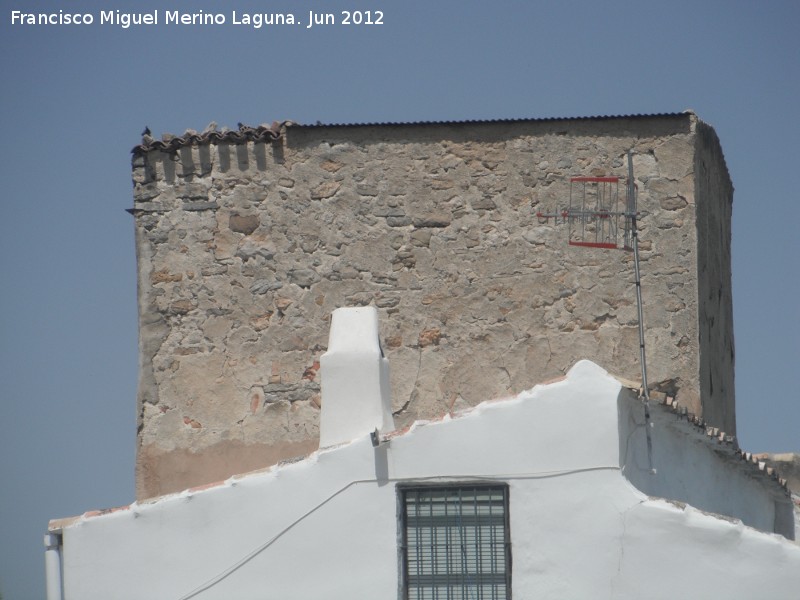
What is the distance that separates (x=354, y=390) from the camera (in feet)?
41.6

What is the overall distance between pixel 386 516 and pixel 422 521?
0.89ft

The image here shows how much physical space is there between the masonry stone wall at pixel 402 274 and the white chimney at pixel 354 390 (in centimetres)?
279

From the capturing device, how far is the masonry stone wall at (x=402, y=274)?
15.6m

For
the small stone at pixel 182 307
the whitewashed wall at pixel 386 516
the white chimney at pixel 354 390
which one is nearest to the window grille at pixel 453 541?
the whitewashed wall at pixel 386 516

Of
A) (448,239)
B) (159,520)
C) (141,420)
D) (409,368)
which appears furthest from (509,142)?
(159,520)

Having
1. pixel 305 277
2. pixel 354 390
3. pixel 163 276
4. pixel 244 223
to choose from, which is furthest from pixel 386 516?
pixel 163 276

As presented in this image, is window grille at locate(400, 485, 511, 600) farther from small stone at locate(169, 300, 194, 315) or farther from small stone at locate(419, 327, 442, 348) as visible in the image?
small stone at locate(169, 300, 194, 315)

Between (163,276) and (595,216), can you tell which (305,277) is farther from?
(595,216)

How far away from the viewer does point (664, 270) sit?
1570 centimetres

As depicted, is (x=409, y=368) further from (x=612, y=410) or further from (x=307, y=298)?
(x=612, y=410)

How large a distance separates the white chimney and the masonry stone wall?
110 inches

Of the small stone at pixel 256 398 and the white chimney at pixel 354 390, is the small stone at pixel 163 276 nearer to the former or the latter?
the small stone at pixel 256 398

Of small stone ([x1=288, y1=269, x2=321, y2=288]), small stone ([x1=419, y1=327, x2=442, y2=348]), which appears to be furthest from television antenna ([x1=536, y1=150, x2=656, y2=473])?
small stone ([x1=288, y1=269, x2=321, y2=288])

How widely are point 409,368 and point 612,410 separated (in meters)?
4.21
